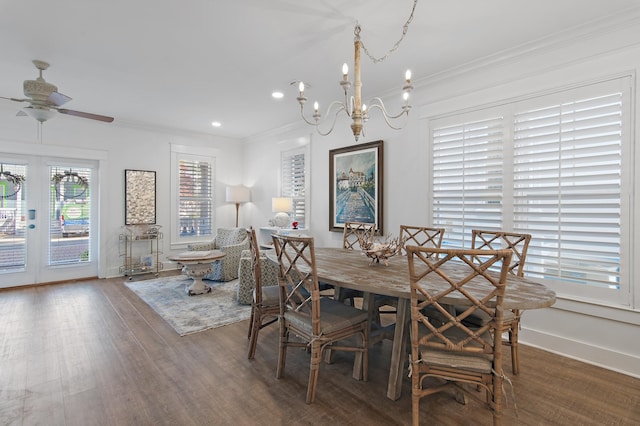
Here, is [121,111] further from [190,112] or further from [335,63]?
[335,63]

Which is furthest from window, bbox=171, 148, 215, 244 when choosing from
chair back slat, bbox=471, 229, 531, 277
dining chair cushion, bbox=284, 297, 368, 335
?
chair back slat, bbox=471, 229, 531, 277

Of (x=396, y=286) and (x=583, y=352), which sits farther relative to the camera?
(x=583, y=352)

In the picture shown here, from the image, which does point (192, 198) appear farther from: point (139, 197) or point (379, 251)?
point (379, 251)

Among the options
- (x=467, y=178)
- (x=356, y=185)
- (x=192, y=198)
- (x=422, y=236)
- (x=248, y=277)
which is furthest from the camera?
(x=192, y=198)

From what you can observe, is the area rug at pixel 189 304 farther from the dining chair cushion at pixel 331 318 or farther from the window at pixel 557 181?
the window at pixel 557 181

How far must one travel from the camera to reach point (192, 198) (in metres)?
6.46

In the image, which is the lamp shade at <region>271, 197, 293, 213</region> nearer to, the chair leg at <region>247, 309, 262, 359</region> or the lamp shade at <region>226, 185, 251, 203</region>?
the lamp shade at <region>226, 185, 251, 203</region>

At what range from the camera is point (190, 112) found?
16.6 feet

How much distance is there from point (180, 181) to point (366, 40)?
482 centimetres

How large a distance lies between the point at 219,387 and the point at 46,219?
473 centimetres

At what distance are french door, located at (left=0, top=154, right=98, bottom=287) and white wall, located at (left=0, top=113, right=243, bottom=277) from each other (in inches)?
7.3

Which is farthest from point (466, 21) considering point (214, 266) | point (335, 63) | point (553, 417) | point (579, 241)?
point (214, 266)

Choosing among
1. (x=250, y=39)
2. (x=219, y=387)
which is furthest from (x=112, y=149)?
(x=219, y=387)

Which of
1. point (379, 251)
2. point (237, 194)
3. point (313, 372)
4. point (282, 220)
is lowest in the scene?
point (313, 372)
